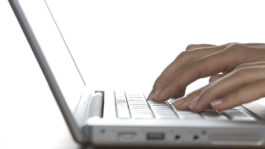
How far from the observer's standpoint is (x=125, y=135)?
594mm

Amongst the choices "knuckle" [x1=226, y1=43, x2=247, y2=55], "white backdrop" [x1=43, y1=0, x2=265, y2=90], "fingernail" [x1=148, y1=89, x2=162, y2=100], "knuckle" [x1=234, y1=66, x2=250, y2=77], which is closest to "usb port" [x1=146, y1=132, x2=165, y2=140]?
"knuckle" [x1=234, y1=66, x2=250, y2=77]

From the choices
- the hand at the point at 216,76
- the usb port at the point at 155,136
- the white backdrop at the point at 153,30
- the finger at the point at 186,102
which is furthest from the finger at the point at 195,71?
the white backdrop at the point at 153,30

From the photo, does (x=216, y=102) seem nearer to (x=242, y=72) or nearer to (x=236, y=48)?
(x=242, y=72)

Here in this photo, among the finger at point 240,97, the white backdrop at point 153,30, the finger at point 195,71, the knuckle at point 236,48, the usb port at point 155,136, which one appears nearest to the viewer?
the usb port at point 155,136

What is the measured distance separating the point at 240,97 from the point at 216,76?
0.37 metres

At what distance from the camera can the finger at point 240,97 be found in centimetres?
72

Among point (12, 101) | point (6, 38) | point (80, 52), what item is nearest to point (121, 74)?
point (80, 52)

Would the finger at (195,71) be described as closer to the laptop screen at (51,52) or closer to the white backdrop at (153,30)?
the laptop screen at (51,52)

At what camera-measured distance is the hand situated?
2.40ft

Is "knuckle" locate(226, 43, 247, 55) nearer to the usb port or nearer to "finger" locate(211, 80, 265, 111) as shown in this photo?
"finger" locate(211, 80, 265, 111)

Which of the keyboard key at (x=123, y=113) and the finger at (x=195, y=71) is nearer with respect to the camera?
the keyboard key at (x=123, y=113)

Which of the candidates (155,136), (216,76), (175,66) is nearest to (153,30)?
(216,76)

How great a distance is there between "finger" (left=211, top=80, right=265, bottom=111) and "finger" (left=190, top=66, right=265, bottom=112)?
0.01 m

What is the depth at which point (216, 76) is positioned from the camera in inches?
43.0
